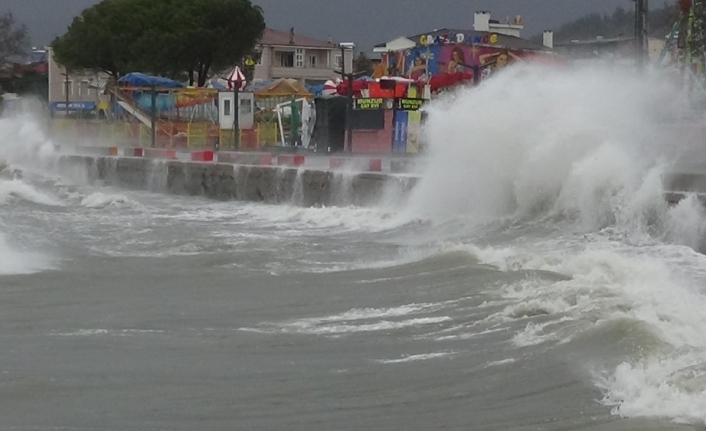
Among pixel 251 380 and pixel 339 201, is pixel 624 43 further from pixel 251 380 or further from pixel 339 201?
pixel 251 380

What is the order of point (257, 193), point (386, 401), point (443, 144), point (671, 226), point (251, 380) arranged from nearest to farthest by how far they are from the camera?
point (386, 401) < point (251, 380) < point (671, 226) < point (443, 144) < point (257, 193)

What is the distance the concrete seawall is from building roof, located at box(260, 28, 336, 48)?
60115 mm

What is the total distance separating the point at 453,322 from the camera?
10.3 m

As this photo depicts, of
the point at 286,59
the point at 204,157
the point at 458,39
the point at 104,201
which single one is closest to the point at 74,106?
the point at 286,59

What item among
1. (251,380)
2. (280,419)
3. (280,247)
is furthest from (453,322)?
(280,247)

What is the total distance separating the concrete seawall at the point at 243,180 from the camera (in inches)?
898

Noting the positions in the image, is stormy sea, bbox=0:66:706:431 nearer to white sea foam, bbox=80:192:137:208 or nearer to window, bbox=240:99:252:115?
white sea foam, bbox=80:192:137:208

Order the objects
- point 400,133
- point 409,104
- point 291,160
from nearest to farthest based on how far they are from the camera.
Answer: point 291,160 < point 400,133 < point 409,104

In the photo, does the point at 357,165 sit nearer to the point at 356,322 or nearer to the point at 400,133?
the point at 400,133

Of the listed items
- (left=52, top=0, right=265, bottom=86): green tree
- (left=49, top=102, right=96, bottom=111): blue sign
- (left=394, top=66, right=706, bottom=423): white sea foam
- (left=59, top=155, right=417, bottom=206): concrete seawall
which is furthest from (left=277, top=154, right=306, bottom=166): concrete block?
(left=49, top=102, right=96, bottom=111): blue sign

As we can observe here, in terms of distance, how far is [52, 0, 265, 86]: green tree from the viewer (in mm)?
64312

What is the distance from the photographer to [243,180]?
2766 cm

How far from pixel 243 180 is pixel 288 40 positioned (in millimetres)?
72080

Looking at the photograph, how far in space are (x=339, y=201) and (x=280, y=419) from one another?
52.9ft
